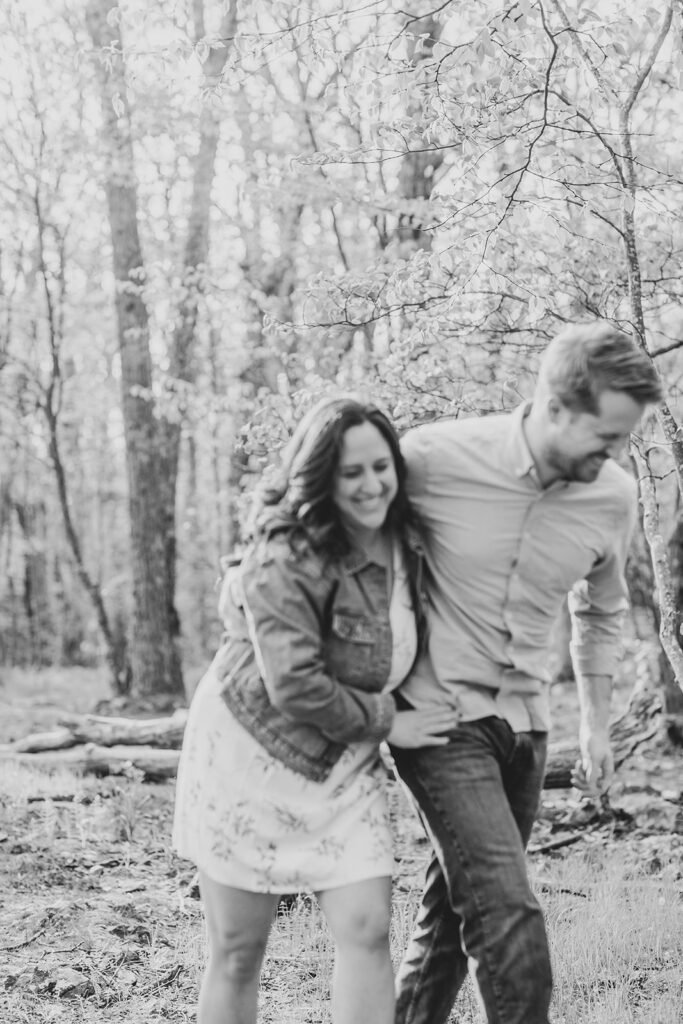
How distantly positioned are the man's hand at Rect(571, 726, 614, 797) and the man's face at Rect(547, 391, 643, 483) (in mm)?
819

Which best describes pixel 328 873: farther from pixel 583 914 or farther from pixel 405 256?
pixel 405 256

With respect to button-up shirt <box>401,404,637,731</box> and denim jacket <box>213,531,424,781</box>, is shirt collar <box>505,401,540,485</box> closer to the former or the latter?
button-up shirt <box>401,404,637,731</box>

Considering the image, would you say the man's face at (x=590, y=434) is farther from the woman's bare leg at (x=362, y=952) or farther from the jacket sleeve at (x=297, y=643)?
the woman's bare leg at (x=362, y=952)

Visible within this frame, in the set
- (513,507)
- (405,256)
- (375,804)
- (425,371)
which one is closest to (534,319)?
(425,371)

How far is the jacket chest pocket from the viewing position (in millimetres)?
2457

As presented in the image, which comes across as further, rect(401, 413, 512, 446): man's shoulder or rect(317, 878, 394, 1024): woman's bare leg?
rect(401, 413, 512, 446): man's shoulder

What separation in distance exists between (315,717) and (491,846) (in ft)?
1.76

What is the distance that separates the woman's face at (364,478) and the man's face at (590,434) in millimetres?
403

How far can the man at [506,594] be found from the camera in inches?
96.0

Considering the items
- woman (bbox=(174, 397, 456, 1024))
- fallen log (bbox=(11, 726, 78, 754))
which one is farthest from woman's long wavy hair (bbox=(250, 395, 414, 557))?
fallen log (bbox=(11, 726, 78, 754))

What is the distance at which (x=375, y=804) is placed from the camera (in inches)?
101

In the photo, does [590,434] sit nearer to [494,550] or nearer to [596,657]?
[494,550]

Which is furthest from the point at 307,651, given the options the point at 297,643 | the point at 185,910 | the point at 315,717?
the point at 185,910

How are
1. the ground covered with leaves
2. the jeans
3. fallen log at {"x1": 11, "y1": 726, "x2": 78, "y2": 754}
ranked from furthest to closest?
fallen log at {"x1": 11, "y1": 726, "x2": 78, "y2": 754}
the ground covered with leaves
the jeans
